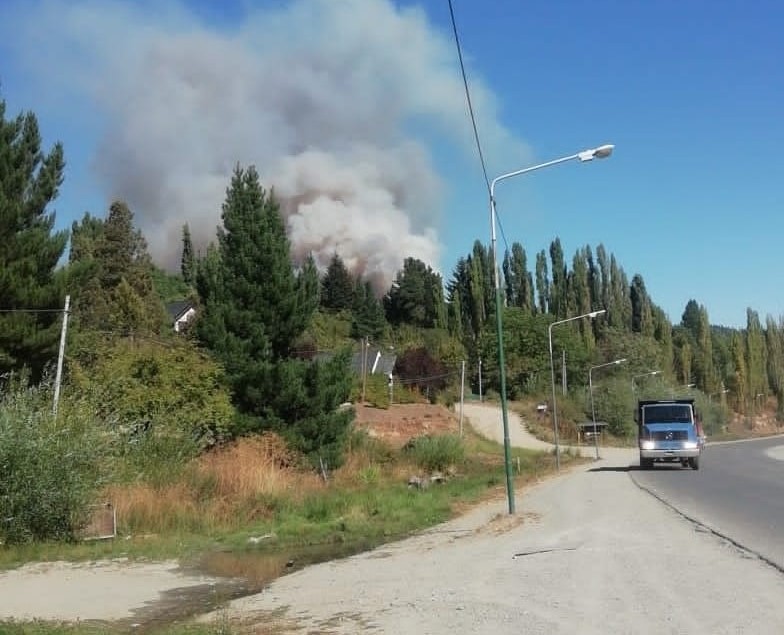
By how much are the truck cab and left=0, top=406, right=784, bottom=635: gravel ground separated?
1801cm

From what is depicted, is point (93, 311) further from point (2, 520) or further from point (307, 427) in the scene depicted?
point (2, 520)

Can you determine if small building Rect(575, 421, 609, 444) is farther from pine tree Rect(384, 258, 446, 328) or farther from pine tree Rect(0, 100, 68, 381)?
pine tree Rect(0, 100, 68, 381)

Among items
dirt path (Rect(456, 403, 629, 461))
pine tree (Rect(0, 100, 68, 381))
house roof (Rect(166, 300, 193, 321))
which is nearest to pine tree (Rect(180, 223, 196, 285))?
house roof (Rect(166, 300, 193, 321))

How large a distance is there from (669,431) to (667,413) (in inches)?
32.1

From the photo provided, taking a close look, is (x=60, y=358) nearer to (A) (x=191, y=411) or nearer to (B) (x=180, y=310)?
(A) (x=191, y=411)

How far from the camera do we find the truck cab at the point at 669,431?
35.0 metres

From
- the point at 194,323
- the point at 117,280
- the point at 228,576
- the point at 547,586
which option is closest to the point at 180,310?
the point at 117,280

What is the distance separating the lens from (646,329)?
117 meters

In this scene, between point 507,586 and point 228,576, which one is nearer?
point 507,586

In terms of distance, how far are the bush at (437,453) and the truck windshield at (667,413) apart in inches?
410

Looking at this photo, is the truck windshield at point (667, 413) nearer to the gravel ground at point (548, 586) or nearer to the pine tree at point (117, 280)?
the gravel ground at point (548, 586)

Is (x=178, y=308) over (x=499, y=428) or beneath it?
over

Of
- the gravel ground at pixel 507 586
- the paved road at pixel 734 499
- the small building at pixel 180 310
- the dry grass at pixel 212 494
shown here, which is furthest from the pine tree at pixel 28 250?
the small building at pixel 180 310

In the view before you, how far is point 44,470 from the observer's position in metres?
18.1
